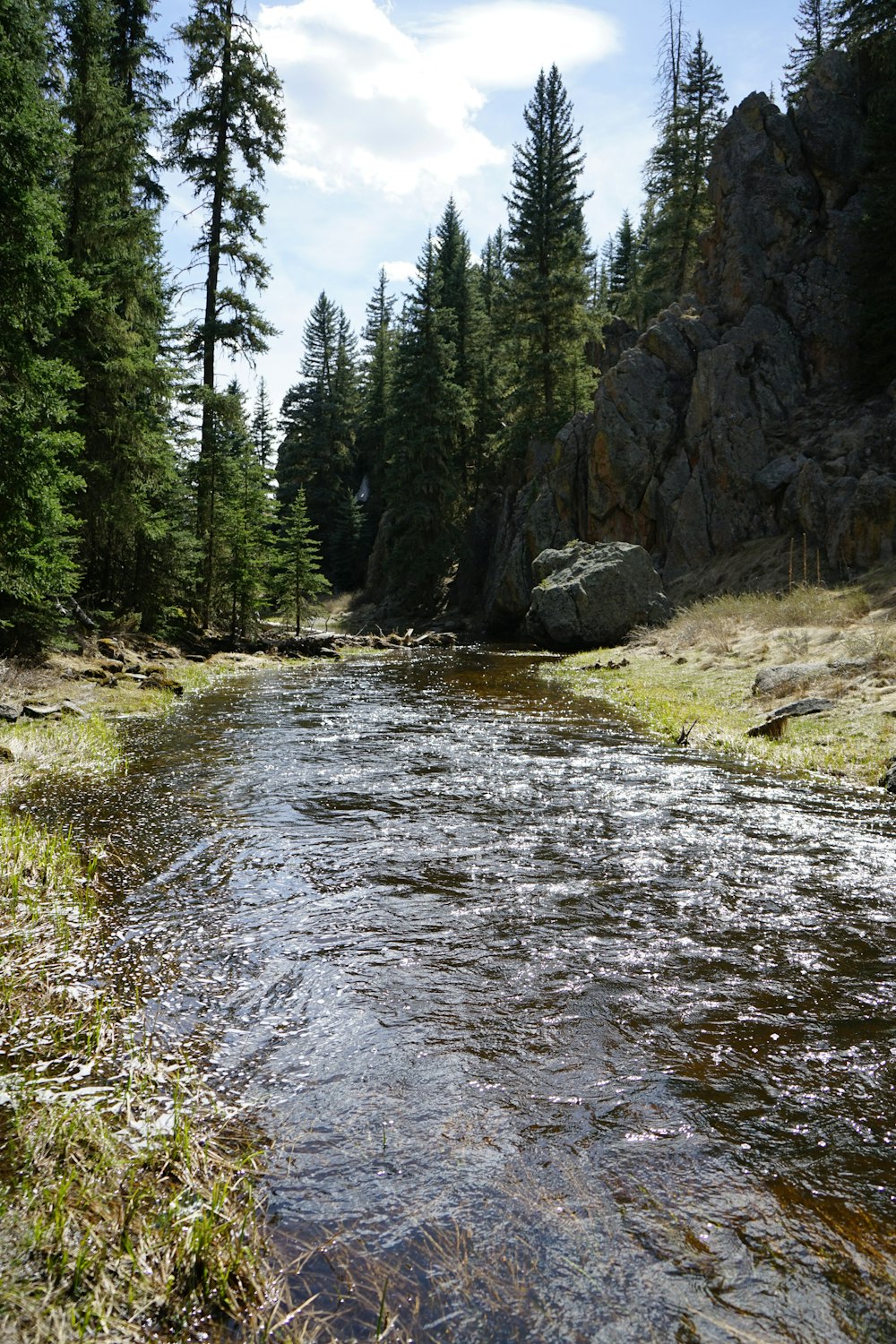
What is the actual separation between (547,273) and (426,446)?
1177 cm

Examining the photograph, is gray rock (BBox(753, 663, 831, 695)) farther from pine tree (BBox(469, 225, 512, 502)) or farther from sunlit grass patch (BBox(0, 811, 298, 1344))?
pine tree (BBox(469, 225, 512, 502))

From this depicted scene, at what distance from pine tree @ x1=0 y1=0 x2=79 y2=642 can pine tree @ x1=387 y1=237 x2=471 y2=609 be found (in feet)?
103

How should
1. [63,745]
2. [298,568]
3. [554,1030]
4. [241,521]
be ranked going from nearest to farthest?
[554,1030], [63,745], [241,521], [298,568]

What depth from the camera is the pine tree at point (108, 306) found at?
805 inches

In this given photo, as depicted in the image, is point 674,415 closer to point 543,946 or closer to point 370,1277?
point 543,946

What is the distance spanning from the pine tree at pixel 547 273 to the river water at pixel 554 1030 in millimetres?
Answer: 37023

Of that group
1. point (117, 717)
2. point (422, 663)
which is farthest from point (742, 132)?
point (117, 717)

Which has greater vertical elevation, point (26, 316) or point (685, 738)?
point (26, 316)

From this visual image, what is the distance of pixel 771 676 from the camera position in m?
14.6

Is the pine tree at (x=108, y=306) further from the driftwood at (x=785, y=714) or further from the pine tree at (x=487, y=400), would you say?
the pine tree at (x=487, y=400)

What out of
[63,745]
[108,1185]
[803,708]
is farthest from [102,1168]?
[803,708]

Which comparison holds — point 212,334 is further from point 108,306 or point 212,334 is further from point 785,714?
point 785,714

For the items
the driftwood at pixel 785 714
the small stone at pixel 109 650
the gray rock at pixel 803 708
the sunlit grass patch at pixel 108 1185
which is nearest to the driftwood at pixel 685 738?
the driftwood at pixel 785 714

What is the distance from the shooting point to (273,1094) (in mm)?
3703
